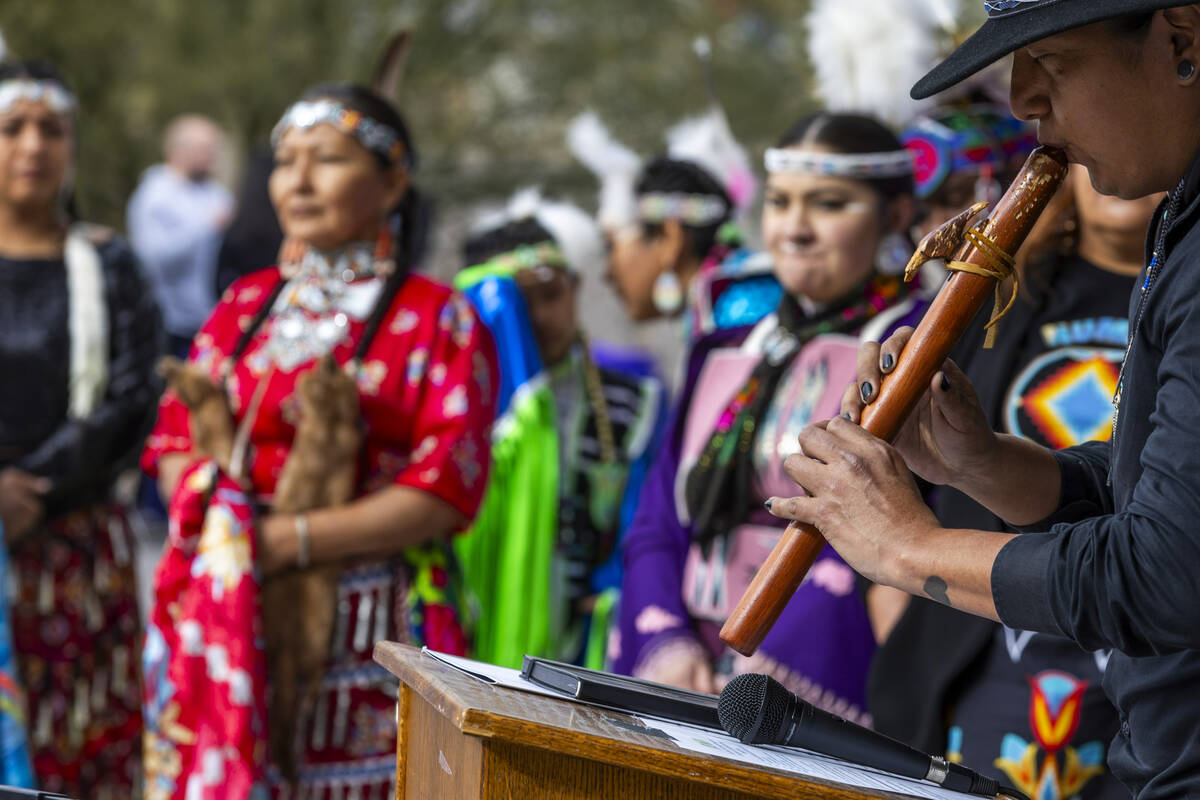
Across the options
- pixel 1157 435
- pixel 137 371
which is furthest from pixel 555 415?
pixel 1157 435

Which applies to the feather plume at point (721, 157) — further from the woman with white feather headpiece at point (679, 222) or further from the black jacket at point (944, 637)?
the black jacket at point (944, 637)

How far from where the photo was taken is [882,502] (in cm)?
152

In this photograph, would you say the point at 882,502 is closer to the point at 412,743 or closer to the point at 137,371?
the point at 412,743

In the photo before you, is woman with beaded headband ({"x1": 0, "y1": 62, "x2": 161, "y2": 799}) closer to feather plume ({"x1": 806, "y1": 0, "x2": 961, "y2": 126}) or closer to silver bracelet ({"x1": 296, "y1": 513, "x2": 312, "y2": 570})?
silver bracelet ({"x1": 296, "y1": 513, "x2": 312, "y2": 570})

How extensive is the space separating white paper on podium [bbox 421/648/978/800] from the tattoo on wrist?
203 millimetres

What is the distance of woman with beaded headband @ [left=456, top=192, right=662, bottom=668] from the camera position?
4.53m

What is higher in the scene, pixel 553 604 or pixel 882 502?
pixel 882 502

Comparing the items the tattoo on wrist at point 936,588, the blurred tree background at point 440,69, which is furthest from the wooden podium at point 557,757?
the blurred tree background at point 440,69

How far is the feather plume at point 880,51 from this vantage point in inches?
149

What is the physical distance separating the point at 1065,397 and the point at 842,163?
0.88 meters

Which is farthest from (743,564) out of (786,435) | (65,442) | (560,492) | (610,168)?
(610,168)

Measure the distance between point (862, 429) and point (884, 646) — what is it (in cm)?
126

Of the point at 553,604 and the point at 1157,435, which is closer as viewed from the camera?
the point at 1157,435

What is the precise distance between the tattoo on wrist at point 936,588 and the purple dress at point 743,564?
1514 mm
